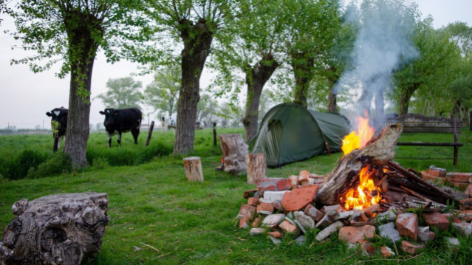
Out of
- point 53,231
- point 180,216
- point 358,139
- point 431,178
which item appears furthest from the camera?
point 431,178

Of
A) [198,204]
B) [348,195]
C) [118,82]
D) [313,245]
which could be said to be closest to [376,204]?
[348,195]

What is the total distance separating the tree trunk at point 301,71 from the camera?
15.6 m

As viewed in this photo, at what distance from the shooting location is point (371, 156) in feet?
15.5

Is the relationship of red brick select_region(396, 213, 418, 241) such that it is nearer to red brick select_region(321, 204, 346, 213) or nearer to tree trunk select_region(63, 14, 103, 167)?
red brick select_region(321, 204, 346, 213)

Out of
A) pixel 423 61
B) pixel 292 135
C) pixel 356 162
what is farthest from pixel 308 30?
pixel 356 162

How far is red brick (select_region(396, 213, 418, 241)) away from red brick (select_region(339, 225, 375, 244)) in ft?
1.03

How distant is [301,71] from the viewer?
1572 cm

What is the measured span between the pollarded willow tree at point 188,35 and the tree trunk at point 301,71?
15.2 feet

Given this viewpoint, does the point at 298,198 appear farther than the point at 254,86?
No

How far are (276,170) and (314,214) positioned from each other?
5.95 meters

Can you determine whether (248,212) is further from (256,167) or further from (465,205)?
(465,205)

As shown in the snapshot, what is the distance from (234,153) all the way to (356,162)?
5.27 m

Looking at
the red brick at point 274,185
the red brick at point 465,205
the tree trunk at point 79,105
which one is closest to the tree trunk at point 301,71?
the tree trunk at point 79,105

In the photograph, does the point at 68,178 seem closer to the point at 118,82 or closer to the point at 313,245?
the point at 313,245
